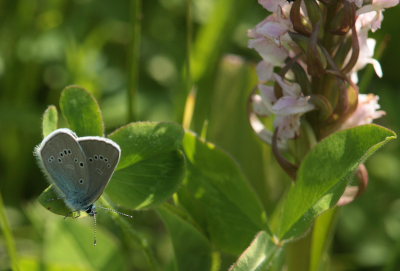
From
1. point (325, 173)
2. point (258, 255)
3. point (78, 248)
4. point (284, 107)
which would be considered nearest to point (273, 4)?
point (284, 107)

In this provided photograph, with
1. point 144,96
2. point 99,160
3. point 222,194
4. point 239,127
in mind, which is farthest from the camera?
point 144,96

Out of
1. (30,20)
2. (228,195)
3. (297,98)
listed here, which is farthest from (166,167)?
(30,20)

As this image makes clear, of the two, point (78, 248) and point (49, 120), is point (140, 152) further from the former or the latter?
point (78, 248)

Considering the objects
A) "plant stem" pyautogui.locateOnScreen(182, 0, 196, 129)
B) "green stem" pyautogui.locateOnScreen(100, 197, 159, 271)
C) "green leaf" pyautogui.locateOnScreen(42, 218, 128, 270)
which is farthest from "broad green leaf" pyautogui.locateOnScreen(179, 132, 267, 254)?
"plant stem" pyautogui.locateOnScreen(182, 0, 196, 129)

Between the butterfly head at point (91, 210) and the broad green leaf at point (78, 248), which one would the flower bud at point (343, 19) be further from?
the broad green leaf at point (78, 248)

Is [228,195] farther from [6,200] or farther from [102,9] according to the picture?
[102,9]
